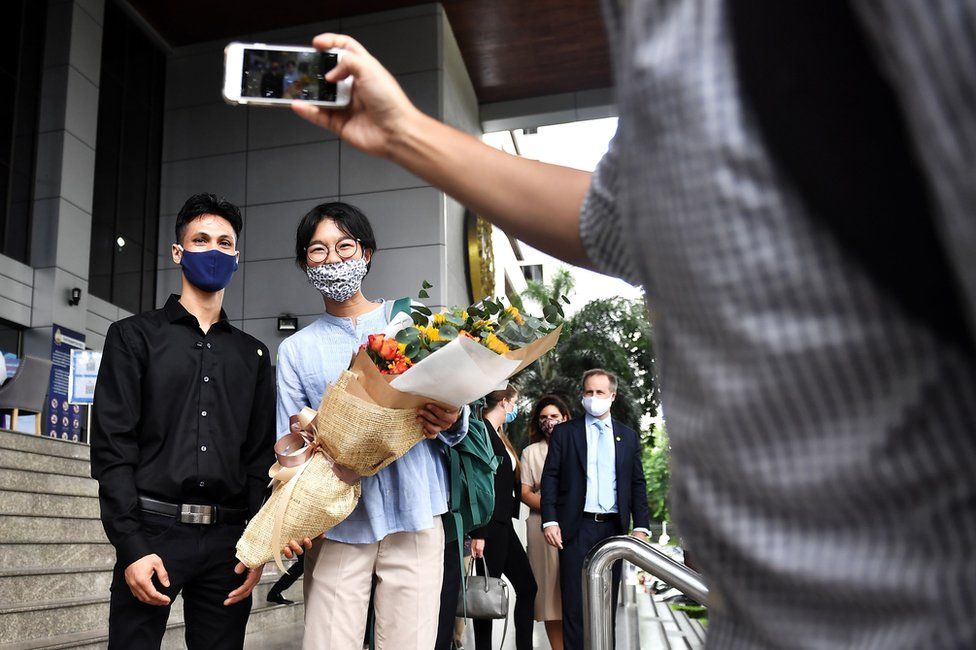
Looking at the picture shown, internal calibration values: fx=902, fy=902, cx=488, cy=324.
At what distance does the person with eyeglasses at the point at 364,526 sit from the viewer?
2855mm

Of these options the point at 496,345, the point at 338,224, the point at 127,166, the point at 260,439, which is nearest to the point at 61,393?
the point at 127,166

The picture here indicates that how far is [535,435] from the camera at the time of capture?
7609 millimetres

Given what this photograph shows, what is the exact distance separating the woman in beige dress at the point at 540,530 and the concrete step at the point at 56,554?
293cm

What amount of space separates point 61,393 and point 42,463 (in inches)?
176

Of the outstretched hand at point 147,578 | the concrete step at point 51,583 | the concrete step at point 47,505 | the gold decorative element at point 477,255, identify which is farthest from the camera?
the gold decorative element at point 477,255

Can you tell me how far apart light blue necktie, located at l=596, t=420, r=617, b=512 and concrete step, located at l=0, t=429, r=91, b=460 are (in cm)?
360

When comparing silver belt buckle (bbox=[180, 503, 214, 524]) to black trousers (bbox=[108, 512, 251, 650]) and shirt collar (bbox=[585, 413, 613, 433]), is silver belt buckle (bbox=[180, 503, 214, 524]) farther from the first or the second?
shirt collar (bbox=[585, 413, 613, 433])

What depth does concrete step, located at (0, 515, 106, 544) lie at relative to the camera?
5078 mm

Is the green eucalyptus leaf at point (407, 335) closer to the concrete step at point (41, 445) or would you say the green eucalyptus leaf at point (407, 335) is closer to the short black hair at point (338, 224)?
the short black hair at point (338, 224)

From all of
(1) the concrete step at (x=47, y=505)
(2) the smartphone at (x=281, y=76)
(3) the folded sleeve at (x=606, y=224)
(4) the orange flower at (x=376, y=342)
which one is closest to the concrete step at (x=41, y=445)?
(1) the concrete step at (x=47, y=505)

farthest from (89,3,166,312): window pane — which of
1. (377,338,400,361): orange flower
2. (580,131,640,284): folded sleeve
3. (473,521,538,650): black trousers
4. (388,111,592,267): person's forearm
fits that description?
(580,131,640,284): folded sleeve

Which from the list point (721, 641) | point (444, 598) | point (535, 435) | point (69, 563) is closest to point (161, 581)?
point (444, 598)

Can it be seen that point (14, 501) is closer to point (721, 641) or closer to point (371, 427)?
point (371, 427)

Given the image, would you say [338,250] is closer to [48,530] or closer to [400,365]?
[400,365]
